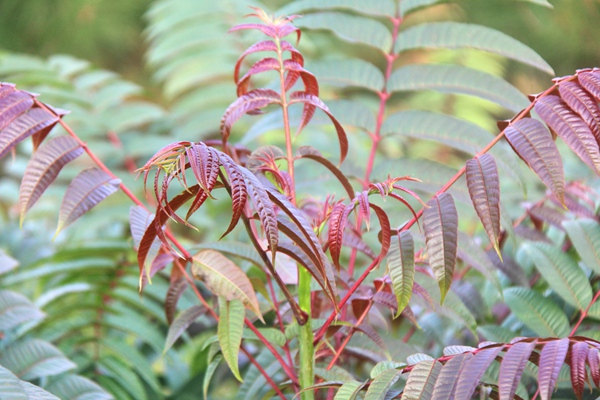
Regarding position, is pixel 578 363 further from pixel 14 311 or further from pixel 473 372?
pixel 14 311

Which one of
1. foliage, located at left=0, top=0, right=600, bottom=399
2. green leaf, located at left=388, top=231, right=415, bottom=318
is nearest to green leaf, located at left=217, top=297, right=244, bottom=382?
foliage, located at left=0, top=0, right=600, bottom=399

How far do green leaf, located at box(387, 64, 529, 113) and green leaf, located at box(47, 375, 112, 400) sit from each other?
1.28 ft

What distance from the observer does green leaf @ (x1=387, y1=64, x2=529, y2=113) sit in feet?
2.03

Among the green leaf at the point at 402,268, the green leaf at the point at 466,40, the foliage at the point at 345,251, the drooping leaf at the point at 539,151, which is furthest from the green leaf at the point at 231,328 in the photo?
the green leaf at the point at 466,40

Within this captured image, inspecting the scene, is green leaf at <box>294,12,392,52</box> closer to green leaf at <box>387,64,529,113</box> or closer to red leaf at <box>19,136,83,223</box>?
green leaf at <box>387,64,529,113</box>

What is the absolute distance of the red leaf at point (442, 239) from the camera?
0.39 meters

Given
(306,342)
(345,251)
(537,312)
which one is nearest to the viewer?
(306,342)

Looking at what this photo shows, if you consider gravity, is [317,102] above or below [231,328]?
above

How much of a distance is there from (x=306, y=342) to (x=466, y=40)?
1.18ft

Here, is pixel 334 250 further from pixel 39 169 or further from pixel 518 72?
pixel 518 72

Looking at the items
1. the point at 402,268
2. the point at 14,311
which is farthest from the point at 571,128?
the point at 14,311

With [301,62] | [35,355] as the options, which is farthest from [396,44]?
[35,355]

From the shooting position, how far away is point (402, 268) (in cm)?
40

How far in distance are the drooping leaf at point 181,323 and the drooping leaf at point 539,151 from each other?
0.27 meters
